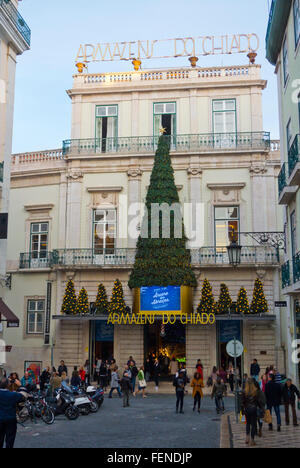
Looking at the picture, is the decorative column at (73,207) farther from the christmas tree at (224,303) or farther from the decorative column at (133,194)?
the christmas tree at (224,303)

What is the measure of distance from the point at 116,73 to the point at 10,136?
439 inches

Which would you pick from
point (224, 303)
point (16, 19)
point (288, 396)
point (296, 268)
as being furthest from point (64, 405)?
point (16, 19)

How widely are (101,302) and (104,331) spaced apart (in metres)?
1.80

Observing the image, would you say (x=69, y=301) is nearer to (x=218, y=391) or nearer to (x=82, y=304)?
(x=82, y=304)

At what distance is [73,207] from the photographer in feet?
98.3

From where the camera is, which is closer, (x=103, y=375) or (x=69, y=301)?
(x=103, y=375)

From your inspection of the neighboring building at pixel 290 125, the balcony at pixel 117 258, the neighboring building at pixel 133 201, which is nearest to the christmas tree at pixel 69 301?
the neighboring building at pixel 133 201

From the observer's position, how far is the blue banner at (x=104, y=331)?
94.1ft

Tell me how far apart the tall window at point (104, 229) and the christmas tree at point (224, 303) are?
6528 mm

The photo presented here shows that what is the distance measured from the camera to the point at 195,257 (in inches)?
1105

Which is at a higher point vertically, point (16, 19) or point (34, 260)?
point (16, 19)

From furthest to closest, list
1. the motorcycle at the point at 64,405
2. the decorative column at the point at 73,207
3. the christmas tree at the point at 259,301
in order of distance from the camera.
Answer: the decorative column at the point at 73,207 → the christmas tree at the point at 259,301 → the motorcycle at the point at 64,405
